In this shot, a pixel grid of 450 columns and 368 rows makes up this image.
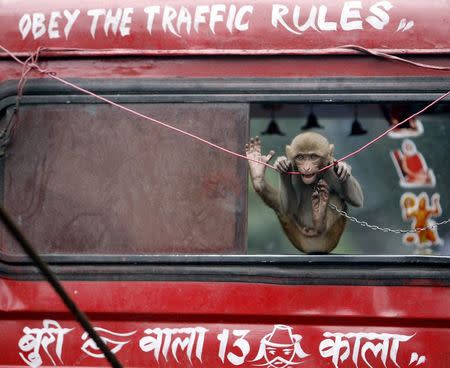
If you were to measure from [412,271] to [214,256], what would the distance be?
0.77 m

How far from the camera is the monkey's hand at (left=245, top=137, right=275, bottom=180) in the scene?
3.61m

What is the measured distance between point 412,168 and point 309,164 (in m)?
1.12

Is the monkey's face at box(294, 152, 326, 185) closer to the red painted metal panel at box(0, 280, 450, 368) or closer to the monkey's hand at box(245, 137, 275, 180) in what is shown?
the monkey's hand at box(245, 137, 275, 180)

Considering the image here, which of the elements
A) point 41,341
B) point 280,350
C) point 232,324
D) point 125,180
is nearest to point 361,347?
point 280,350

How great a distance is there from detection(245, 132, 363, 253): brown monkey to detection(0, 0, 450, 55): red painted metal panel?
411 millimetres

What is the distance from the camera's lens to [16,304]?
3.60 metres

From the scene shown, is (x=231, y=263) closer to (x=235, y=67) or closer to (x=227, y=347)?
(x=227, y=347)

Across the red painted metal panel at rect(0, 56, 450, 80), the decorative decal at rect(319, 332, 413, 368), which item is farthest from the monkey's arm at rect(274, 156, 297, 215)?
the decorative decal at rect(319, 332, 413, 368)

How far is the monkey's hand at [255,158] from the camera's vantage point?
361 centimetres

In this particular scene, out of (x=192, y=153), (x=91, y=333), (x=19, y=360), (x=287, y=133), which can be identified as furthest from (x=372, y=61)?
(x=19, y=360)

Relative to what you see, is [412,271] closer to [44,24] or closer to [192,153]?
[192,153]

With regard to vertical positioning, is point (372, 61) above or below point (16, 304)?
above

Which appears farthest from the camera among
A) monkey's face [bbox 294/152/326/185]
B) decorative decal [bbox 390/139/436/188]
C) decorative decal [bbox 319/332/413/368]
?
decorative decal [bbox 390/139/436/188]

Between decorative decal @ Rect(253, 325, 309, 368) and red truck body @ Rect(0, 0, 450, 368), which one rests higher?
red truck body @ Rect(0, 0, 450, 368)
